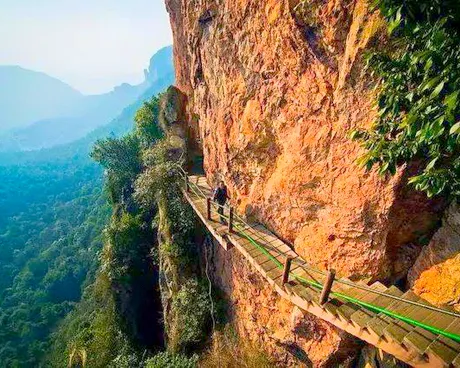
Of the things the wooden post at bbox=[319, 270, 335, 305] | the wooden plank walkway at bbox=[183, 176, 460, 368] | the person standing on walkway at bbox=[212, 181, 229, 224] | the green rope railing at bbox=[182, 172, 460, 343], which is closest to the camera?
the green rope railing at bbox=[182, 172, 460, 343]

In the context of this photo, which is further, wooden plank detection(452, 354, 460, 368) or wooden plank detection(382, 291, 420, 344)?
wooden plank detection(382, 291, 420, 344)

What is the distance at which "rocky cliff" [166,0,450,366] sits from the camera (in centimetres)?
621

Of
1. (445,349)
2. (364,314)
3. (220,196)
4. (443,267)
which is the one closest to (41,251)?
(220,196)

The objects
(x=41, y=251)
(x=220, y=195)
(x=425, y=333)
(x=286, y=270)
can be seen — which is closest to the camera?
(x=425, y=333)

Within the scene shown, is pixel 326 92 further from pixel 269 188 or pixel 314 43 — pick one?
pixel 269 188

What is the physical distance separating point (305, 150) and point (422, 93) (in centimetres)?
348

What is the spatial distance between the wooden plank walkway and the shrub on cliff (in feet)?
6.81

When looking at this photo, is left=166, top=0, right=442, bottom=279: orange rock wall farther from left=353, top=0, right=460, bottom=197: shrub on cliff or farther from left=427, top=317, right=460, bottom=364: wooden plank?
left=427, top=317, right=460, bottom=364: wooden plank

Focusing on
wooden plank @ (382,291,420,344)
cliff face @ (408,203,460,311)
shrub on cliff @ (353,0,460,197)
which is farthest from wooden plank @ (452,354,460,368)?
shrub on cliff @ (353,0,460,197)

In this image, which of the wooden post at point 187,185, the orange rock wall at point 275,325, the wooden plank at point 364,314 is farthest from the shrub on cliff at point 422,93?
the wooden post at point 187,185

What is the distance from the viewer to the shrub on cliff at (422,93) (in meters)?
3.18

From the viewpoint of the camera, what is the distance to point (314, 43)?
23.0 feet

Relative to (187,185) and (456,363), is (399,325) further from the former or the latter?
(187,185)

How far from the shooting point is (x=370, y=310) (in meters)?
5.70
